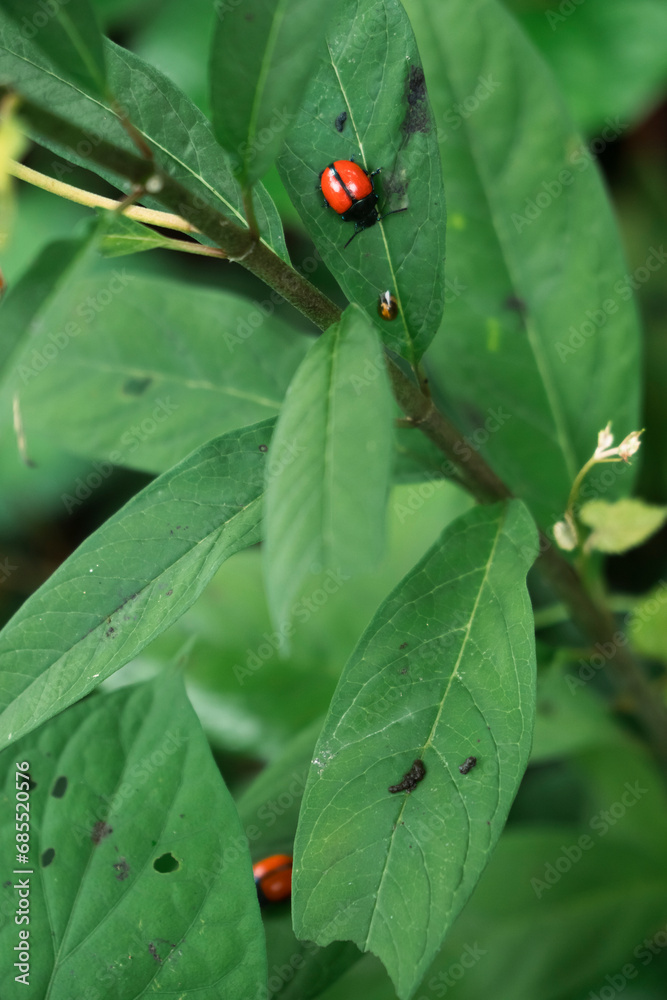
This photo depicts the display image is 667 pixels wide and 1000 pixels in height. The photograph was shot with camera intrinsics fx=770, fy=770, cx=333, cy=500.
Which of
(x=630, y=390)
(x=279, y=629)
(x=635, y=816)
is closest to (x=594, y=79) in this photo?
(x=630, y=390)

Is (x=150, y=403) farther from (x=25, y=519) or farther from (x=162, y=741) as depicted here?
(x=25, y=519)

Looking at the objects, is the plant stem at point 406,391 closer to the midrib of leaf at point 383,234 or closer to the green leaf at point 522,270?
the midrib of leaf at point 383,234

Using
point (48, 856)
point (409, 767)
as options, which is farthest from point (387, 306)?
point (48, 856)

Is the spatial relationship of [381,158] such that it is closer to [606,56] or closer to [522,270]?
[522,270]

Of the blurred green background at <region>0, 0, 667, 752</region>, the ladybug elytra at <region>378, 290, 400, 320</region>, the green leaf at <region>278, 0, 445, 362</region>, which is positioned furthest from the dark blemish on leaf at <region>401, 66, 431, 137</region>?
the blurred green background at <region>0, 0, 667, 752</region>

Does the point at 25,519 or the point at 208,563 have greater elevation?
the point at 208,563

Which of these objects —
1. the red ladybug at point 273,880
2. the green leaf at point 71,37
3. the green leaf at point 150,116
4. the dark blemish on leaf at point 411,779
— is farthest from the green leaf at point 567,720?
the green leaf at point 71,37

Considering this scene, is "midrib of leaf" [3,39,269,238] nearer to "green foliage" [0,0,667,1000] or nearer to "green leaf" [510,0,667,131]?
"green foliage" [0,0,667,1000]
